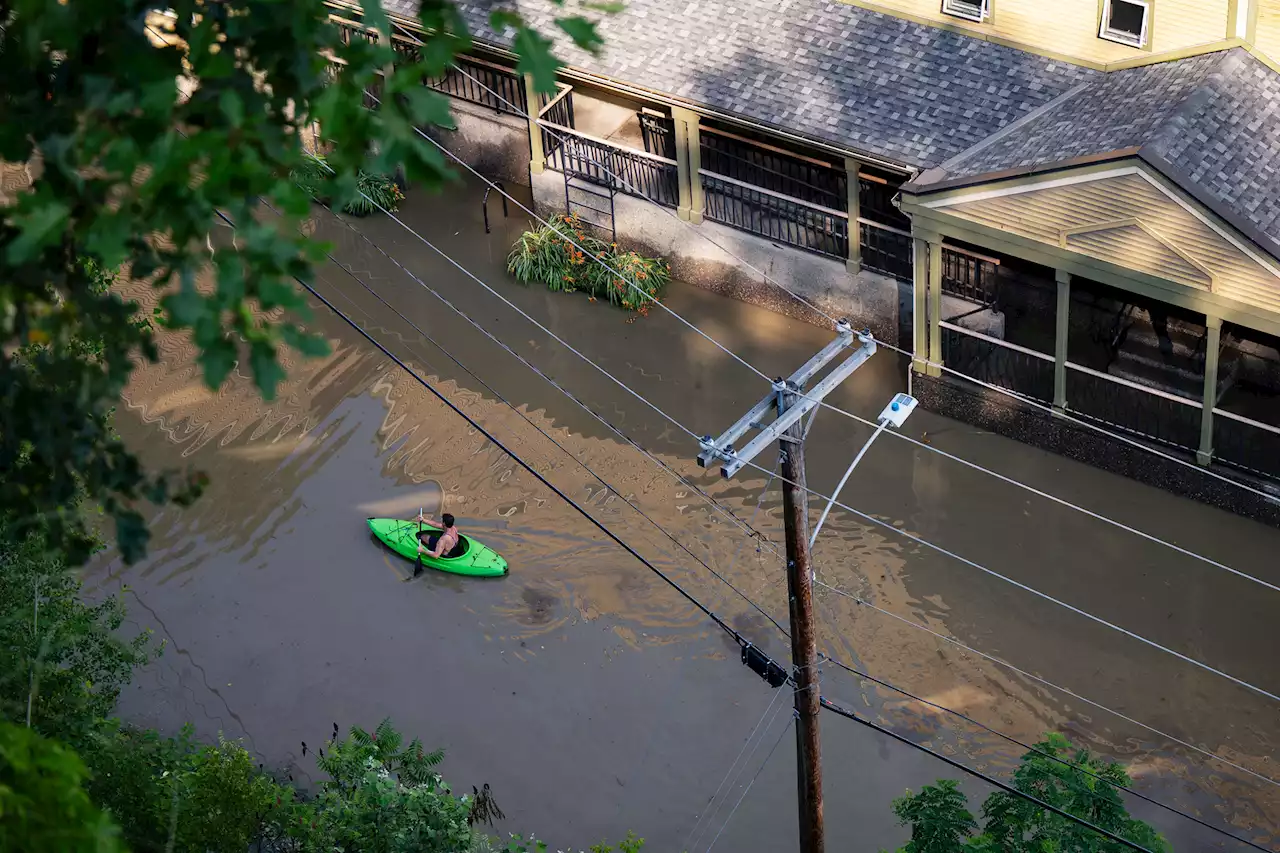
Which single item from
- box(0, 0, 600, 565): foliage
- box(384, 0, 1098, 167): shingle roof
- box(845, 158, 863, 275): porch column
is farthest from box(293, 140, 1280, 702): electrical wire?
box(0, 0, 600, 565): foliage

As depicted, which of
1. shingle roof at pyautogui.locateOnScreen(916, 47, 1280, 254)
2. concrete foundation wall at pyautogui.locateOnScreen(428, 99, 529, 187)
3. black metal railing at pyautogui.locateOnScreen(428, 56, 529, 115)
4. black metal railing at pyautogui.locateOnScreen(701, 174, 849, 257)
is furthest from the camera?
concrete foundation wall at pyautogui.locateOnScreen(428, 99, 529, 187)

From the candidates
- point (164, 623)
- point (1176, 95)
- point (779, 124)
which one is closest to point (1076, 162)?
point (1176, 95)

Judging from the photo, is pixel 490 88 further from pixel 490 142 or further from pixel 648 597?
pixel 648 597

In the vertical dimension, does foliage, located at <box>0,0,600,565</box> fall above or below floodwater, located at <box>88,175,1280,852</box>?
above

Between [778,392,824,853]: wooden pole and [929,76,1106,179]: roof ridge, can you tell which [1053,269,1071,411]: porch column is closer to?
[929,76,1106,179]: roof ridge

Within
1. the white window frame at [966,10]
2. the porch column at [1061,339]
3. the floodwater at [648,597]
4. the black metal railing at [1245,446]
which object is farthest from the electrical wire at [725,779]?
the white window frame at [966,10]

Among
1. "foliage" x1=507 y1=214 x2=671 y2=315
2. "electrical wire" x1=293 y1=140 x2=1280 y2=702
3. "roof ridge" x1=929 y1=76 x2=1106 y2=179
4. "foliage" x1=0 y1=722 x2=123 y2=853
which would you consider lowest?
"electrical wire" x1=293 y1=140 x2=1280 y2=702
